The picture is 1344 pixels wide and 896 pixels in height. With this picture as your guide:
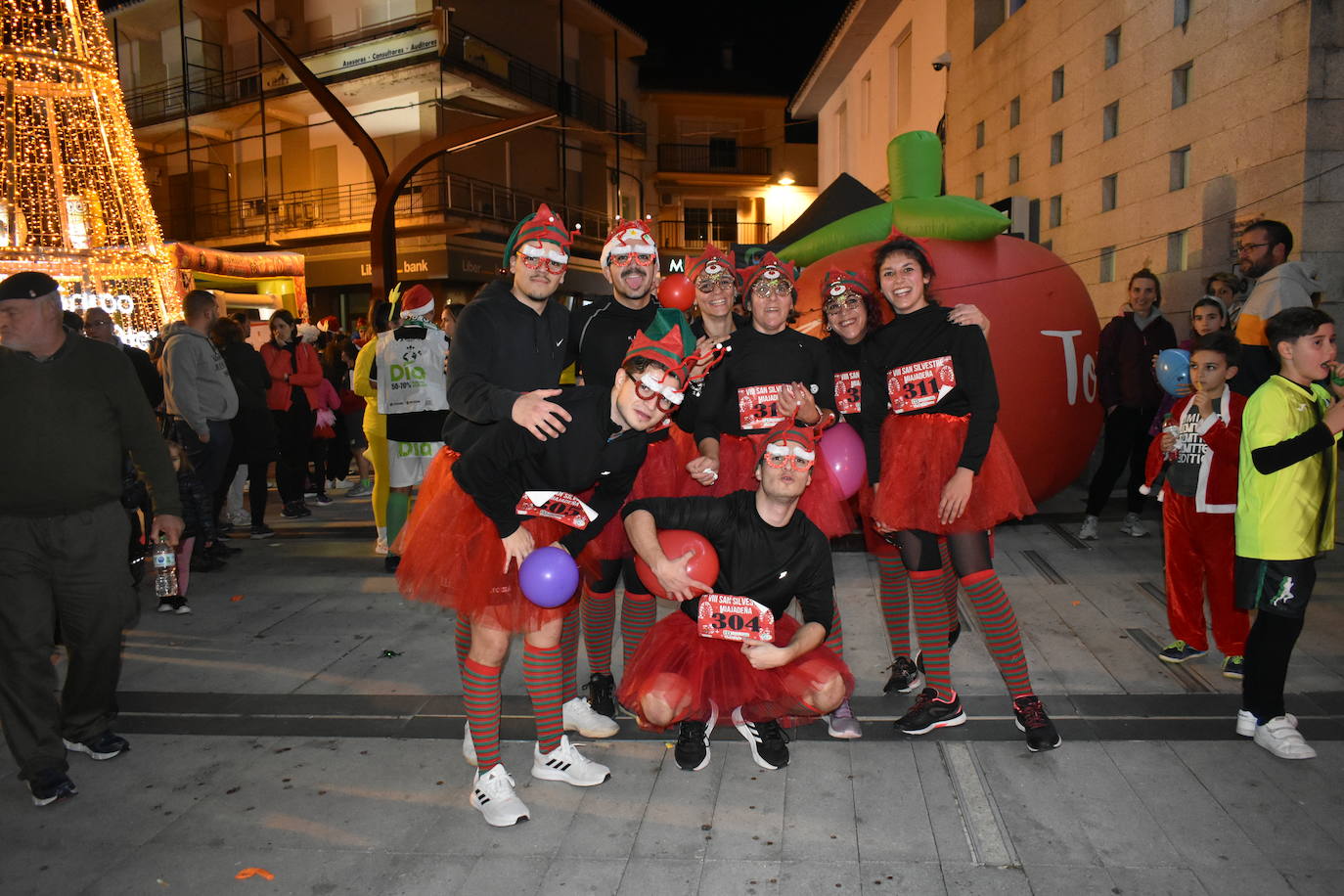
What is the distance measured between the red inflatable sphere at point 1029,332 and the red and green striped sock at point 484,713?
3925 mm

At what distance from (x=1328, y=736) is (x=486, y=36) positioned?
86.0ft

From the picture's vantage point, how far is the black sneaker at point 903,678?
14.0 ft

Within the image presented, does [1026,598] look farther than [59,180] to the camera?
No

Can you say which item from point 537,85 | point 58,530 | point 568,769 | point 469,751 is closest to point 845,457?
point 568,769

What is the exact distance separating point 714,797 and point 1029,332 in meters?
4.75

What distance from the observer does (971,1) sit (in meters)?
14.1

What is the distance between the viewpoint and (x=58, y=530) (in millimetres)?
3465

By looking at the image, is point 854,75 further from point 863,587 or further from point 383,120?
point 863,587

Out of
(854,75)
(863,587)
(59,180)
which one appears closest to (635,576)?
(863,587)

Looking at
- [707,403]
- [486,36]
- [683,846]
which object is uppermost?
[486,36]

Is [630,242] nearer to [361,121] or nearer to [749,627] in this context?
[749,627]

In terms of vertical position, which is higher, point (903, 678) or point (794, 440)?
point (794, 440)

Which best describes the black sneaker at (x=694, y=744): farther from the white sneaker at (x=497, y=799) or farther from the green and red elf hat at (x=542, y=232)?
the green and red elf hat at (x=542, y=232)

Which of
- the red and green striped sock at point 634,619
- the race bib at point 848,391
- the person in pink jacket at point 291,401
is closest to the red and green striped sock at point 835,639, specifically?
the red and green striped sock at point 634,619
